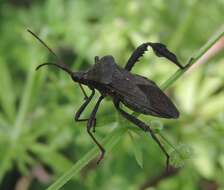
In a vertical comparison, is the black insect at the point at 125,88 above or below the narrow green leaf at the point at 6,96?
below

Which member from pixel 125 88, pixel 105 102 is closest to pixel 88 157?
pixel 125 88

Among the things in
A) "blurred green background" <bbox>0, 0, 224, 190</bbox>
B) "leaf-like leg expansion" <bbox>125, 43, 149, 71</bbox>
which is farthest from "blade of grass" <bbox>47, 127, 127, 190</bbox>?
"blurred green background" <bbox>0, 0, 224, 190</bbox>

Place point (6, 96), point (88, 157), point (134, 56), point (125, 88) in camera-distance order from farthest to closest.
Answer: point (6, 96) < point (134, 56) < point (125, 88) < point (88, 157)

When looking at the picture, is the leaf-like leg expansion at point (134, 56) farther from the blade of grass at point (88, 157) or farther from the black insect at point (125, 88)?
the blade of grass at point (88, 157)

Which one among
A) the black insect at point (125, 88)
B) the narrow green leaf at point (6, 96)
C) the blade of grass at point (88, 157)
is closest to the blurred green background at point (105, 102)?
the narrow green leaf at point (6, 96)

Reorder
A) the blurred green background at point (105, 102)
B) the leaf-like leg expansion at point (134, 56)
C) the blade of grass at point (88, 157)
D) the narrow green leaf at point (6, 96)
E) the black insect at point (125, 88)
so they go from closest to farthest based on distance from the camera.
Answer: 1. the blade of grass at point (88, 157)
2. the black insect at point (125, 88)
3. the leaf-like leg expansion at point (134, 56)
4. the blurred green background at point (105, 102)
5. the narrow green leaf at point (6, 96)

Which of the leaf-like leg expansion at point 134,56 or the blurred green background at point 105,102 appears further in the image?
the blurred green background at point 105,102

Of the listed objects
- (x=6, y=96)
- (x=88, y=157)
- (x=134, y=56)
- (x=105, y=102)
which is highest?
(x=6, y=96)

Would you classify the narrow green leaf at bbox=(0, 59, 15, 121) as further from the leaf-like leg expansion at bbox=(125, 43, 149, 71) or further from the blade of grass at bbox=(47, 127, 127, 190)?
the blade of grass at bbox=(47, 127, 127, 190)

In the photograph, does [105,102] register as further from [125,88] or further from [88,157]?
[88,157]
